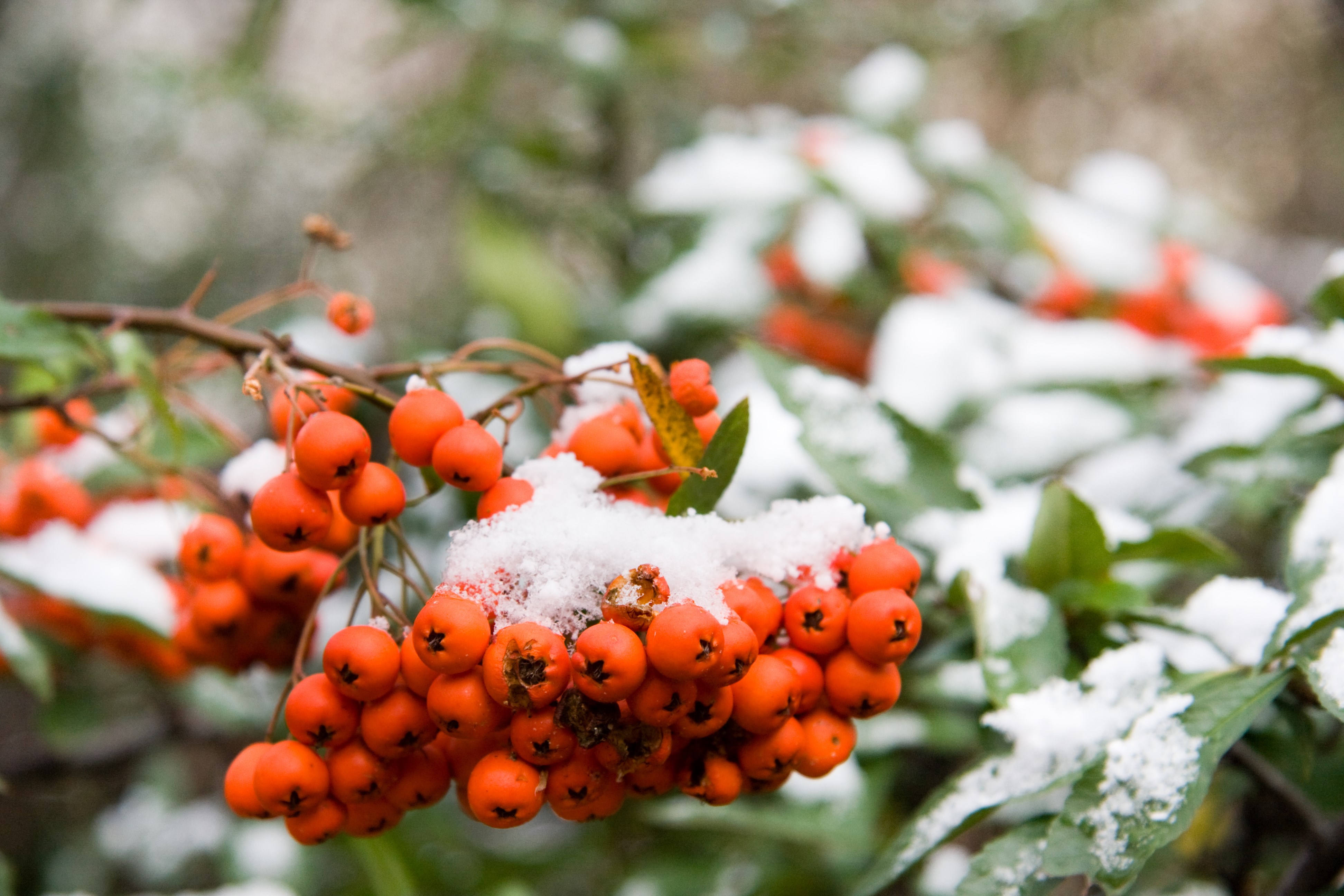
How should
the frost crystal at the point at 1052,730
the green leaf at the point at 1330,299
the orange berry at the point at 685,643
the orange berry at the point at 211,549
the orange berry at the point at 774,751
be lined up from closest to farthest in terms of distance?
the orange berry at the point at 685,643
the orange berry at the point at 774,751
the frost crystal at the point at 1052,730
the orange berry at the point at 211,549
the green leaf at the point at 1330,299

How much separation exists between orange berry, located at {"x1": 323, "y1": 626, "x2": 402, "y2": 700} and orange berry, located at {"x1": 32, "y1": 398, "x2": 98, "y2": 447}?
62cm

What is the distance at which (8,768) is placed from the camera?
1565 millimetres

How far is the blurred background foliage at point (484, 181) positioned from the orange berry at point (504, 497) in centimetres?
57

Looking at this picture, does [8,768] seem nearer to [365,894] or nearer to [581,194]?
[365,894]

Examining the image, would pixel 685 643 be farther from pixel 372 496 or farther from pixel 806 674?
pixel 372 496

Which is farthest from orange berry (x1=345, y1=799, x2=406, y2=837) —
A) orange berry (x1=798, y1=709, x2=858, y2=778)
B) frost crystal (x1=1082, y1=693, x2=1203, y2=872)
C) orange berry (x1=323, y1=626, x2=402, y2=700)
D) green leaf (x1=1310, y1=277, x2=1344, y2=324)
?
green leaf (x1=1310, y1=277, x2=1344, y2=324)

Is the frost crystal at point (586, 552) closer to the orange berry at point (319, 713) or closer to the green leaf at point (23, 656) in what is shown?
the orange berry at point (319, 713)

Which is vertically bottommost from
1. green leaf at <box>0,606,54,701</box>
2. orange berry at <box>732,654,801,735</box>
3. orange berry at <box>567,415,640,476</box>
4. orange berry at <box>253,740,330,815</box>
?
green leaf at <box>0,606,54,701</box>

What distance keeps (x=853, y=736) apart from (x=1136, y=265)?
5.16 feet

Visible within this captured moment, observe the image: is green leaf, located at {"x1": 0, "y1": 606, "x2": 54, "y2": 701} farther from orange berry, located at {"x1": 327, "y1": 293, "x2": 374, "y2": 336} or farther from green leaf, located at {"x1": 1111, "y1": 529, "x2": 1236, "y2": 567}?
green leaf, located at {"x1": 1111, "y1": 529, "x2": 1236, "y2": 567}

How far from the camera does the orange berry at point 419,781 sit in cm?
70

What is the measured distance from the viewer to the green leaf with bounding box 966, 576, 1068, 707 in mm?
835

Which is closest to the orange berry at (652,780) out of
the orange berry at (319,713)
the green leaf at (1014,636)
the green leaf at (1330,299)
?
the orange berry at (319,713)

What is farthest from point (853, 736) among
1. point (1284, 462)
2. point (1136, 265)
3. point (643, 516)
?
point (1136, 265)
